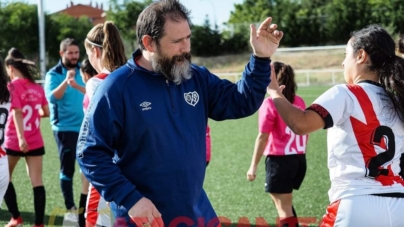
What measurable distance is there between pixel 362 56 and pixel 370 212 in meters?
0.81

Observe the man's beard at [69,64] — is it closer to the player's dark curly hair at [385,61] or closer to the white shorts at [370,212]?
the player's dark curly hair at [385,61]

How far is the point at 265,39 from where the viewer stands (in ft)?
10.3

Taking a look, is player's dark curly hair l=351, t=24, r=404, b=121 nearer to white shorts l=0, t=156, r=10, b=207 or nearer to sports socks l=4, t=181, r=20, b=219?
white shorts l=0, t=156, r=10, b=207

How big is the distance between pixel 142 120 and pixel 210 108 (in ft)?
1.53

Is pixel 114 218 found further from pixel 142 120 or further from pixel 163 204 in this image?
pixel 142 120

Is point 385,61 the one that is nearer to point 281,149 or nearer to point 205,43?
point 281,149

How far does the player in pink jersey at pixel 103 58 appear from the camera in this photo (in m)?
4.46

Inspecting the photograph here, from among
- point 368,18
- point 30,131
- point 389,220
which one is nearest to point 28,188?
point 30,131

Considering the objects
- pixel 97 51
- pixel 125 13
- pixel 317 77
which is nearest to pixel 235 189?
pixel 97 51

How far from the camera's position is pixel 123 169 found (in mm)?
3078

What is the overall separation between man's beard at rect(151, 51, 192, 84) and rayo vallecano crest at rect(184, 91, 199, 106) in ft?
0.31

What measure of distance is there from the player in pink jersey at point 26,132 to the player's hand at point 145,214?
3.76 metres

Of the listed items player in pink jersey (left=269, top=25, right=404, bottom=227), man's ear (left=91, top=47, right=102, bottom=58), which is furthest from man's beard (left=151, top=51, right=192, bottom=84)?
man's ear (left=91, top=47, right=102, bottom=58)

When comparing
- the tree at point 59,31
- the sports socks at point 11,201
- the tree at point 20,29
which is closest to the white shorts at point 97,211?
the sports socks at point 11,201
